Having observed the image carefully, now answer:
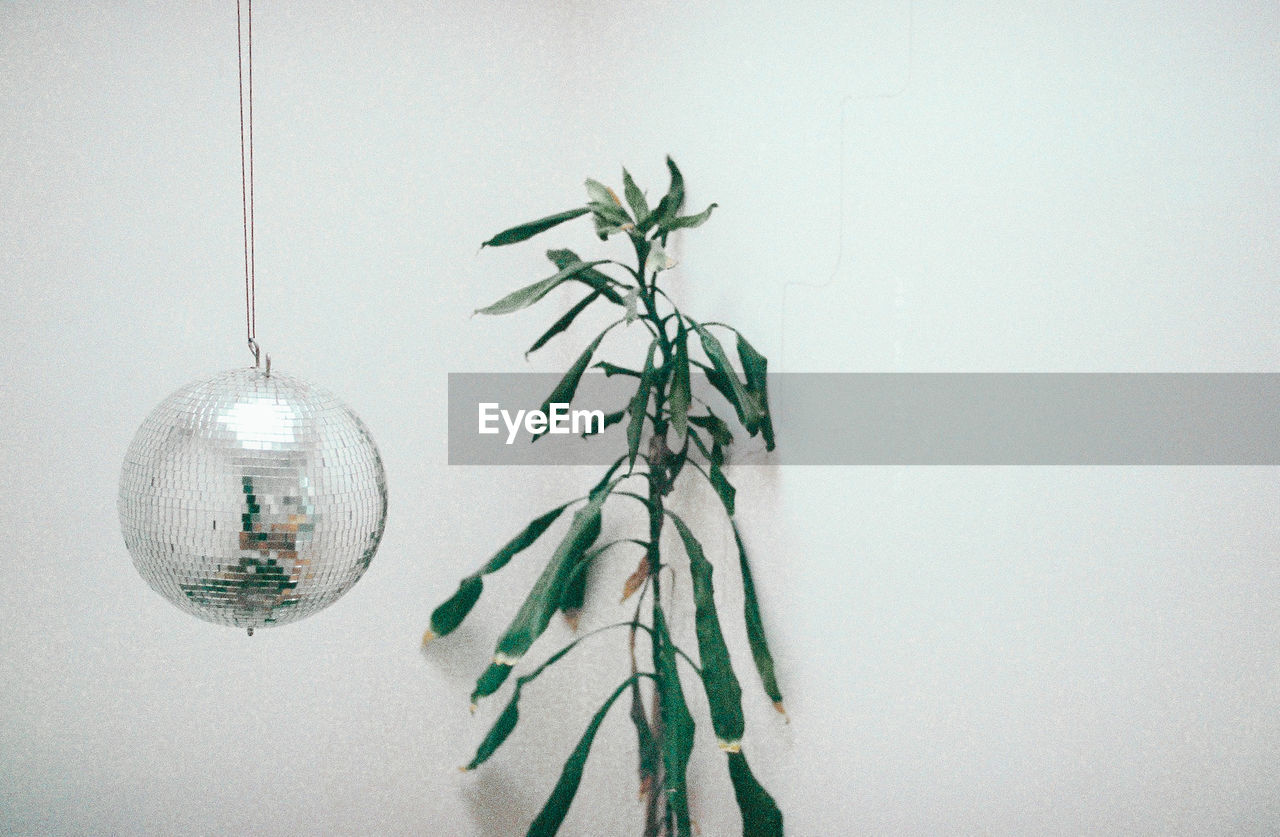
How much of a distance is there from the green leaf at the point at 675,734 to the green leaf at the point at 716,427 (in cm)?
42

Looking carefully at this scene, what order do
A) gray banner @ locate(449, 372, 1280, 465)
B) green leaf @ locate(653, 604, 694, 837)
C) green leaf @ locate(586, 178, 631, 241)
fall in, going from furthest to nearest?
green leaf @ locate(586, 178, 631, 241)
green leaf @ locate(653, 604, 694, 837)
gray banner @ locate(449, 372, 1280, 465)

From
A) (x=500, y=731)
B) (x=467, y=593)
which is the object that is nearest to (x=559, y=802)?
(x=500, y=731)

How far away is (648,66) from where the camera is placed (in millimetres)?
2566

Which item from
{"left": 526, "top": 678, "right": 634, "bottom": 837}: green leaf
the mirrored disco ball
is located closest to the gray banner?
{"left": 526, "top": 678, "right": 634, "bottom": 837}: green leaf

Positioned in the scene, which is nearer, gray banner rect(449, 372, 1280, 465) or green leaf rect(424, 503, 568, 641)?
gray banner rect(449, 372, 1280, 465)

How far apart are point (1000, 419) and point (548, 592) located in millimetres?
968

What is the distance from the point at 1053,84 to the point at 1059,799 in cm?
130

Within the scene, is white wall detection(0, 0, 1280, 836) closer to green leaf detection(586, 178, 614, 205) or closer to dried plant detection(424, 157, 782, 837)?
dried plant detection(424, 157, 782, 837)

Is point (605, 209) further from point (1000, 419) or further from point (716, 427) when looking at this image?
point (1000, 419)

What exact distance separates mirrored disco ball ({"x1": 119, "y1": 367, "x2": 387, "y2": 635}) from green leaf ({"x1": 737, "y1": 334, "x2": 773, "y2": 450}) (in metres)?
1.07

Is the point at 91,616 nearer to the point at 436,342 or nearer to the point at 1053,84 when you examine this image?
the point at 436,342

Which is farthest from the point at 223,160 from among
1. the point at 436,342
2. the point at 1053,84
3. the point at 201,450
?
the point at 1053,84

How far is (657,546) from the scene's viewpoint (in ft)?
7.18

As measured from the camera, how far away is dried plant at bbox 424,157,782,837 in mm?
1914
